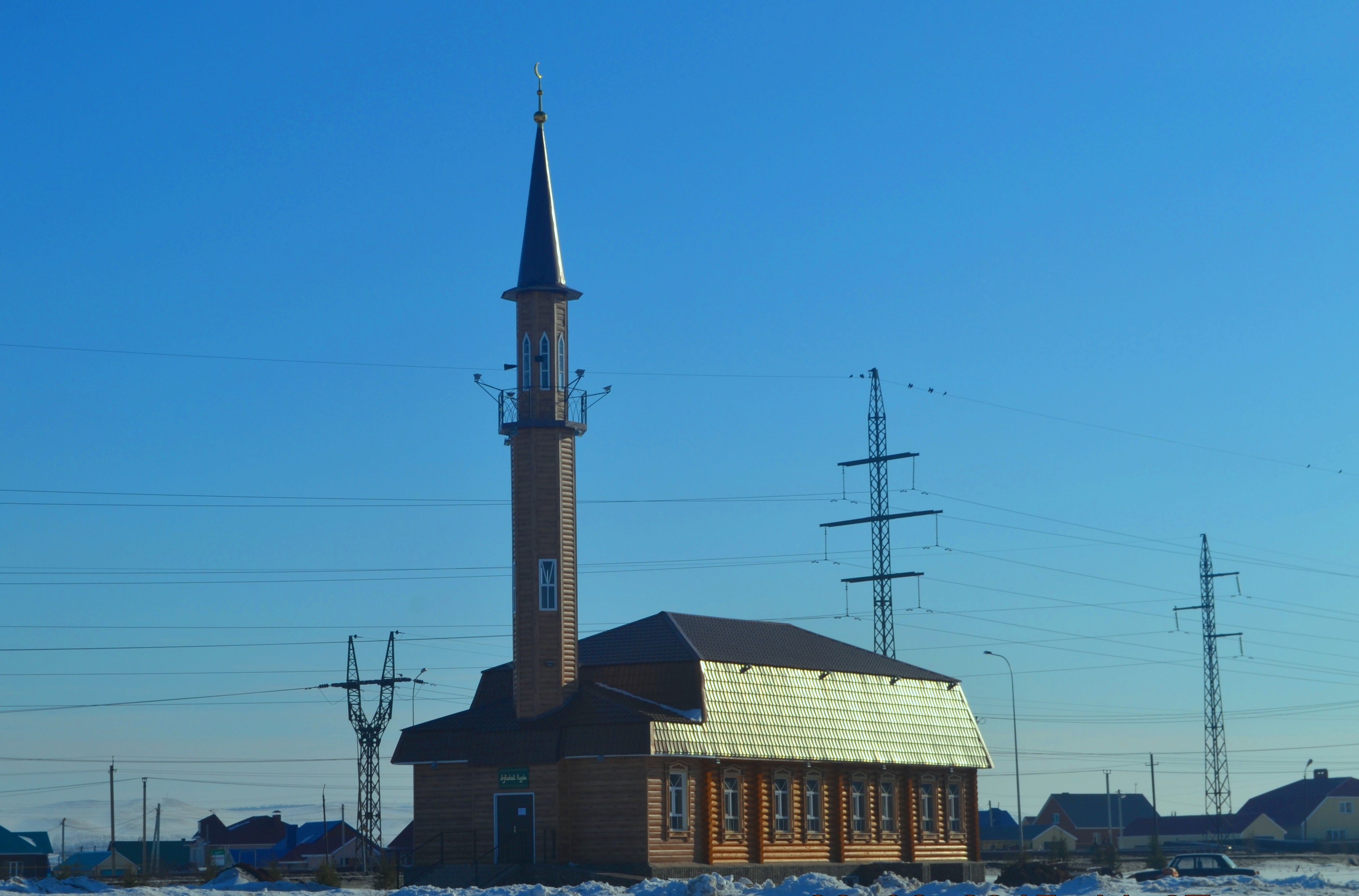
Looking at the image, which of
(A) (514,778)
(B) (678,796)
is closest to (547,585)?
(A) (514,778)

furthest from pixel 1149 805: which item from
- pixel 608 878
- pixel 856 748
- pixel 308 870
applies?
pixel 608 878

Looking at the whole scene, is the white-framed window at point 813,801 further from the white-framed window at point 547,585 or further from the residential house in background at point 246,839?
the residential house in background at point 246,839

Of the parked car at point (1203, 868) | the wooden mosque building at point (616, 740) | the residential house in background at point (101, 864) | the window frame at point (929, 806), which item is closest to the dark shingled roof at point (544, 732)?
the wooden mosque building at point (616, 740)

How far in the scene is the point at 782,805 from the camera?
157 ft

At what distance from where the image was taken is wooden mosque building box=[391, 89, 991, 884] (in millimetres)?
43938

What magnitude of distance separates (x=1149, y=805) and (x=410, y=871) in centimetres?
11875

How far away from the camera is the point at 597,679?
48531 millimetres

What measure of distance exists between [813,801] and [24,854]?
2685 inches

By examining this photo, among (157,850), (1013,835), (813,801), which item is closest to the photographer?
(813,801)

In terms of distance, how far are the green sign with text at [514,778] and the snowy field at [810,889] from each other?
3.12m

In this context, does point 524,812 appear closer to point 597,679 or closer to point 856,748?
point 597,679

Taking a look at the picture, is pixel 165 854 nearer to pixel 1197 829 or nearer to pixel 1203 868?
pixel 1197 829

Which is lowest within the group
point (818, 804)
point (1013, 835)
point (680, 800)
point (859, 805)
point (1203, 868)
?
point (1013, 835)

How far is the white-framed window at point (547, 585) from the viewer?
1799 inches
